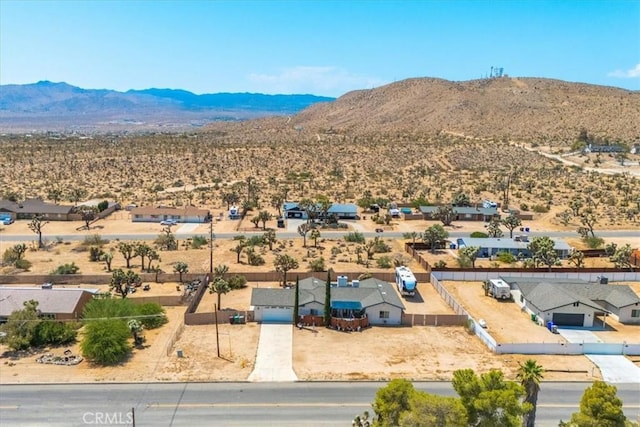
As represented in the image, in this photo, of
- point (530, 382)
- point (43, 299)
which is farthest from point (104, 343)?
point (530, 382)

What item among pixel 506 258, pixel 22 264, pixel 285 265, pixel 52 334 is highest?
pixel 285 265

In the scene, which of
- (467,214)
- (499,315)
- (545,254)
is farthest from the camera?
(467,214)

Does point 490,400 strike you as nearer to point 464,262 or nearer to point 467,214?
point 464,262

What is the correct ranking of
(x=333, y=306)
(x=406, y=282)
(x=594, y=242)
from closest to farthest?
(x=333, y=306)
(x=406, y=282)
(x=594, y=242)

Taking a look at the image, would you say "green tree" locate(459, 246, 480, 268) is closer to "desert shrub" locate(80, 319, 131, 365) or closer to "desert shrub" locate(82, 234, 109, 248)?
"desert shrub" locate(80, 319, 131, 365)

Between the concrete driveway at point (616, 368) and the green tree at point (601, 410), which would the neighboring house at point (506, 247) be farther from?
the green tree at point (601, 410)

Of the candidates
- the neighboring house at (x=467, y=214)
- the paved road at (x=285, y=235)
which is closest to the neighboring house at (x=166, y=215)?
the paved road at (x=285, y=235)

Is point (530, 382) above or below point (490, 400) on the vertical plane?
above

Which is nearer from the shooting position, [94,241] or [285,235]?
[94,241]

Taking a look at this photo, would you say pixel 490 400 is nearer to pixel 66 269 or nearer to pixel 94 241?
pixel 66 269
